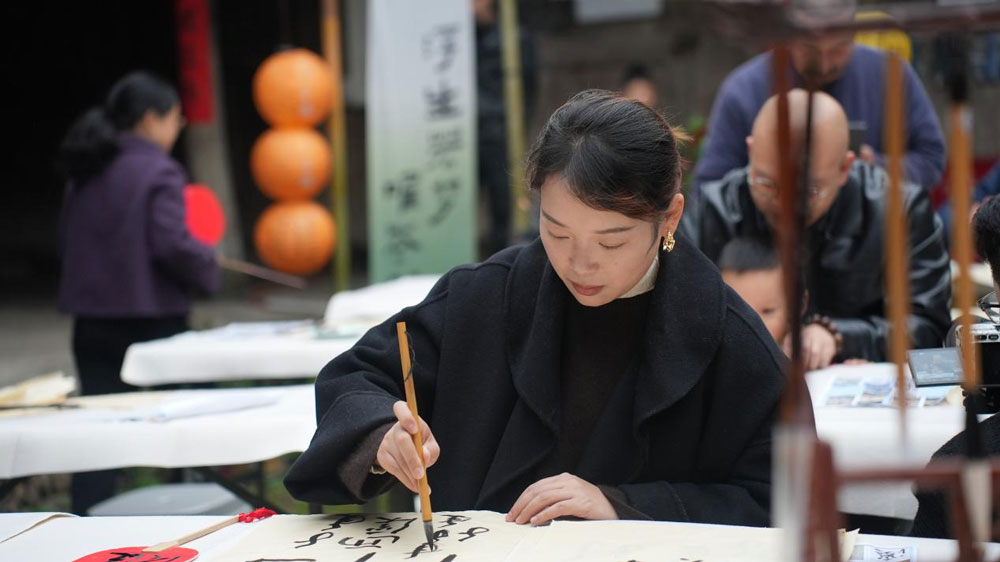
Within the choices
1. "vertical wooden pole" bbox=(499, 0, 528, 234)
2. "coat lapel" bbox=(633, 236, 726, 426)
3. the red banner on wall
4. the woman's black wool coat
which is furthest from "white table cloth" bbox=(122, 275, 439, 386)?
the red banner on wall

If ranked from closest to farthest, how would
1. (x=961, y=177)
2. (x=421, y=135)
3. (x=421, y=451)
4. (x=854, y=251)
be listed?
(x=961, y=177) < (x=421, y=451) < (x=854, y=251) < (x=421, y=135)

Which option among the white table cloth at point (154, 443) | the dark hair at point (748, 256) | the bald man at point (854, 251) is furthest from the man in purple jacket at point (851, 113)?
the white table cloth at point (154, 443)

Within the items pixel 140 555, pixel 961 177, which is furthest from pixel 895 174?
pixel 140 555

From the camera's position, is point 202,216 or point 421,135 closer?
point 202,216

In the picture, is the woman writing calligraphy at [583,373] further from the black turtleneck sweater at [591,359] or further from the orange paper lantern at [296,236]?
the orange paper lantern at [296,236]

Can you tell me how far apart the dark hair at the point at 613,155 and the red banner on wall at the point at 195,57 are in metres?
6.47

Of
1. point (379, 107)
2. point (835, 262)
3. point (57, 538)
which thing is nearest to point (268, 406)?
point (57, 538)

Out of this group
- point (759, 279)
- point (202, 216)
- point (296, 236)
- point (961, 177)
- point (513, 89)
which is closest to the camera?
point (961, 177)

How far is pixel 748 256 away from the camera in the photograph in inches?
119

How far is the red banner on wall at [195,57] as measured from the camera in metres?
7.68

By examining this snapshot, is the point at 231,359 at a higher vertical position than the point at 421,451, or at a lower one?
lower

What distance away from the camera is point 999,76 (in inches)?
278

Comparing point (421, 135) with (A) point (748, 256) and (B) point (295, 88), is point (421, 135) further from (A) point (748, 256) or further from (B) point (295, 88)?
(A) point (748, 256)

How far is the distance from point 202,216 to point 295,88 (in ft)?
6.98
